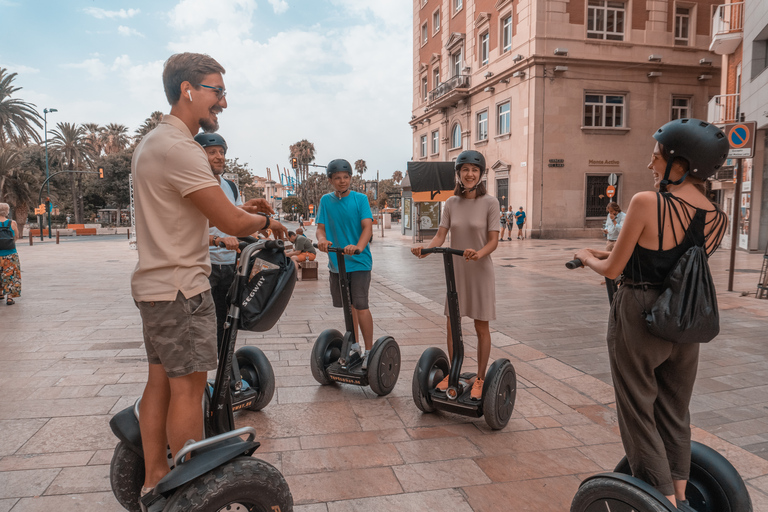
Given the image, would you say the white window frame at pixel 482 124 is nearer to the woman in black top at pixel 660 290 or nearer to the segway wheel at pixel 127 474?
the woman in black top at pixel 660 290

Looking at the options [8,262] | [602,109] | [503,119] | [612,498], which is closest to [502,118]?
[503,119]

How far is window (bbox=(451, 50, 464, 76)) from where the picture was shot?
1320 inches

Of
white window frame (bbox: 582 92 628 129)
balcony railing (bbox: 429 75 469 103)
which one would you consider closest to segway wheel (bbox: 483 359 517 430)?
white window frame (bbox: 582 92 628 129)

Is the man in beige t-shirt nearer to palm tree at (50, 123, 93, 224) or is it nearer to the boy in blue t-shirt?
the boy in blue t-shirt

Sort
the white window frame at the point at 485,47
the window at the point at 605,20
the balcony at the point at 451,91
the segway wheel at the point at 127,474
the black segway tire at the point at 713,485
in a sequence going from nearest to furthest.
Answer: the black segway tire at the point at 713,485, the segway wheel at the point at 127,474, the window at the point at 605,20, the white window frame at the point at 485,47, the balcony at the point at 451,91

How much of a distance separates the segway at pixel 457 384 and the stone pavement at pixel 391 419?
0.13 meters

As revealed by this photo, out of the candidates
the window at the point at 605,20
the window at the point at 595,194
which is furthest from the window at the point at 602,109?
the window at the point at 605,20

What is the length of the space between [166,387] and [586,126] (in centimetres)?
2660

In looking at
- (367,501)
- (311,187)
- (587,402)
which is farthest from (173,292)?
(311,187)

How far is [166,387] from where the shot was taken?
2109 millimetres

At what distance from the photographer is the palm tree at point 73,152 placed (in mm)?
52438

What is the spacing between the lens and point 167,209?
1.96m

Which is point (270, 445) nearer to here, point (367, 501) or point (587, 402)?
point (367, 501)

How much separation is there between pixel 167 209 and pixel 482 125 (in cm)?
3030
